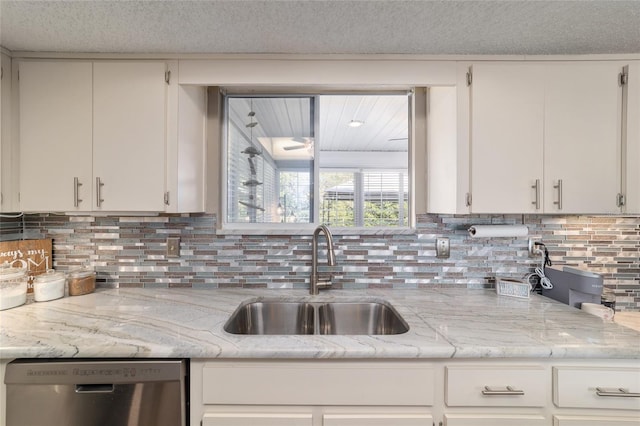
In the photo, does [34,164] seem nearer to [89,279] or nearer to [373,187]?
[89,279]

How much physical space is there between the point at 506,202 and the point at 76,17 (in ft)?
6.85

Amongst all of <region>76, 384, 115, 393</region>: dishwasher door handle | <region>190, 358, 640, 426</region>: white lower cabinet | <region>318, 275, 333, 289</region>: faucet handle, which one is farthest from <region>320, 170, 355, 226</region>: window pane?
<region>76, 384, 115, 393</region>: dishwasher door handle

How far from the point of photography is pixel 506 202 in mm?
1415

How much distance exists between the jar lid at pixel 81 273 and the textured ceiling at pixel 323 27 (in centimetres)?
114

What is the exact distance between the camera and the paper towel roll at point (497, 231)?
61.5 inches

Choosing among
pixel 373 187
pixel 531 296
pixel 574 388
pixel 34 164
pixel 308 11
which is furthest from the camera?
pixel 373 187

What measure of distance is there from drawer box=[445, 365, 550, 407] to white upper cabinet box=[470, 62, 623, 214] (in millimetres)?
708

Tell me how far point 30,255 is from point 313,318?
5.15 feet

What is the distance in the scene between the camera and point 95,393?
Result: 39.8 inches

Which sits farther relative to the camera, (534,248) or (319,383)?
(534,248)

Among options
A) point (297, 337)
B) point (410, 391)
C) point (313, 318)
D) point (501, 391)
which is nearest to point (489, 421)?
point (501, 391)

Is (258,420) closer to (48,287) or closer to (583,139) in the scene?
(48,287)

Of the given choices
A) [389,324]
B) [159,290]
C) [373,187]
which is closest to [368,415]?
[389,324]

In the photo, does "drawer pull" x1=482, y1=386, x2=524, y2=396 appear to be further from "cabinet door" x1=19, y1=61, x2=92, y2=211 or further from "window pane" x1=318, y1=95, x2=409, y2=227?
"cabinet door" x1=19, y1=61, x2=92, y2=211
